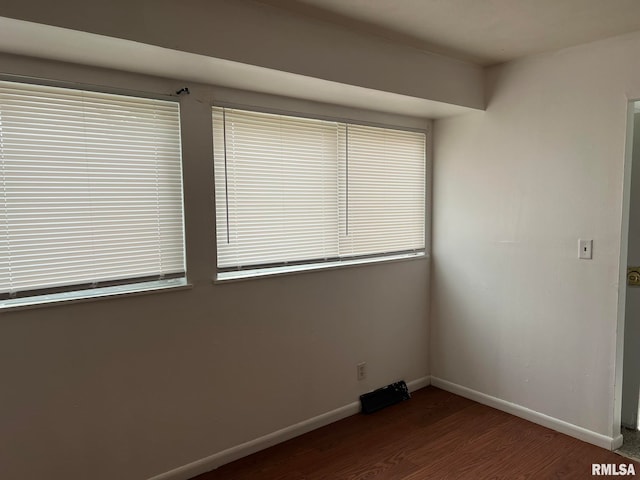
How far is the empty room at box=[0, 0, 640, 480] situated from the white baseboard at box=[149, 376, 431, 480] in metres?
0.01

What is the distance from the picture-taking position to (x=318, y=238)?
2803mm

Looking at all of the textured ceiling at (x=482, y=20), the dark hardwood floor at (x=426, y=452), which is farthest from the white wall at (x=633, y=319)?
the textured ceiling at (x=482, y=20)

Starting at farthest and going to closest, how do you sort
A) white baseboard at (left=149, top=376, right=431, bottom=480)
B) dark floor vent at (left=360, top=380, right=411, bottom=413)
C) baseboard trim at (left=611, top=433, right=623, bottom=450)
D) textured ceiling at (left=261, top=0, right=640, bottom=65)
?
dark floor vent at (left=360, top=380, right=411, bottom=413), baseboard trim at (left=611, top=433, right=623, bottom=450), white baseboard at (left=149, top=376, right=431, bottom=480), textured ceiling at (left=261, top=0, right=640, bottom=65)

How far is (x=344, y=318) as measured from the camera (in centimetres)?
292

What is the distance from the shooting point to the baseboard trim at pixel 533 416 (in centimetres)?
254

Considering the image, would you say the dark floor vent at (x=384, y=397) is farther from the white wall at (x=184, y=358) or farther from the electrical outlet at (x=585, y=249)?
the electrical outlet at (x=585, y=249)

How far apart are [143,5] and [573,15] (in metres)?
1.98

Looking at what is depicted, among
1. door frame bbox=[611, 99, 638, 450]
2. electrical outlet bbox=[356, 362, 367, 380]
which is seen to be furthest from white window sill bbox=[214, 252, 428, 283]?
door frame bbox=[611, 99, 638, 450]

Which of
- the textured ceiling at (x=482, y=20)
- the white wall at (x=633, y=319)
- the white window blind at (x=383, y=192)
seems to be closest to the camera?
the textured ceiling at (x=482, y=20)

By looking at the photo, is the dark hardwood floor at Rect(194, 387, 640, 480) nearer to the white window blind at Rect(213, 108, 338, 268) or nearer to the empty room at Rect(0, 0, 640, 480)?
the empty room at Rect(0, 0, 640, 480)

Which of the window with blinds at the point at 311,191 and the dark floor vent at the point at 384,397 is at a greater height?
the window with blinds at the point at 311,191

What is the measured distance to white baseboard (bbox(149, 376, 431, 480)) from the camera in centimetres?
229

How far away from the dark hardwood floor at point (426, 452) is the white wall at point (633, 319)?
428 millimetres

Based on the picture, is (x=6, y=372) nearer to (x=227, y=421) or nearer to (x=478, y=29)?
(x=227, y=421)
